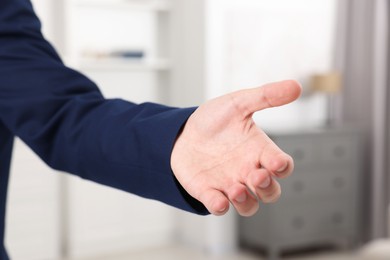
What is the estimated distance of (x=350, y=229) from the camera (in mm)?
5223

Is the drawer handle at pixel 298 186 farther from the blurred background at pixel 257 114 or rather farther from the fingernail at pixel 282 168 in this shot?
the fingernail at pixel 282 168

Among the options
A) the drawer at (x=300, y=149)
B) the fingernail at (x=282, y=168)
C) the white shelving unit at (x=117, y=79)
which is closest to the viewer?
the fingernail at (x=282, y=168)

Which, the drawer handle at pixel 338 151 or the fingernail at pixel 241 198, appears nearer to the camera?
the fingernail at pixel 241 198

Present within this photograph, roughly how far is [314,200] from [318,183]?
128 millimetres

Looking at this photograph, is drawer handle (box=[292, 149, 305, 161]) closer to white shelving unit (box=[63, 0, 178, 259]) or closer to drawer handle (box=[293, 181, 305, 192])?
drawer handle (box=[293, 181, 305, 192])

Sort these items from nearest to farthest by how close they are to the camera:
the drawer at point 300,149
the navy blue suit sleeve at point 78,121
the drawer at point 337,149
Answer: the navy blue suit sleeve at point 78,121 → the drawer at point 300,149 → the drawer at point 337,149

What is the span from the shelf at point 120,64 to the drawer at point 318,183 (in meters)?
1.30

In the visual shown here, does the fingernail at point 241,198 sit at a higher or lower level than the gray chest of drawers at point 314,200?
higher

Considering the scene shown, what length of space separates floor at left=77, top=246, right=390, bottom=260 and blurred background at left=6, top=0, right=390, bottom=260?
23mm

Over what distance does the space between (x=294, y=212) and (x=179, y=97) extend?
1241 mm

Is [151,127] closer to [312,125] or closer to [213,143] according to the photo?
[213,143]

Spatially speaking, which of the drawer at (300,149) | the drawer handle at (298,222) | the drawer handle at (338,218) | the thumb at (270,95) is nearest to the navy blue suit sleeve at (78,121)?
the thumb at (270,95)

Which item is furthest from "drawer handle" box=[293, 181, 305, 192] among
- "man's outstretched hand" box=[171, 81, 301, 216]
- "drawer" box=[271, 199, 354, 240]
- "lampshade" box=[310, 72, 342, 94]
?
"man's outstretched hand" box=[171, 81, 301, 216]

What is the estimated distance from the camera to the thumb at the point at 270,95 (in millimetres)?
745
